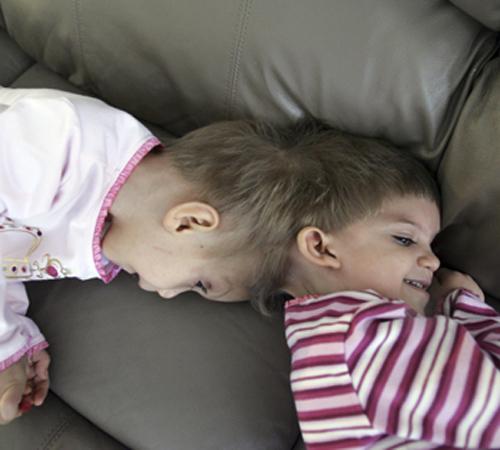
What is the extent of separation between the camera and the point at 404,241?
819 millimetres

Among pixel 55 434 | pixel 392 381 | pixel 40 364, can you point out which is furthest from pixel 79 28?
pixel 392 381

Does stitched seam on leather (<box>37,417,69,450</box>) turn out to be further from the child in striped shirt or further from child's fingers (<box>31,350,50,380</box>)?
the child in striped shirt

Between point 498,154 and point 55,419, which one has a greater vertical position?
point 498,154

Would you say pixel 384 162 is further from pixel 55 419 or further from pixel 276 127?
pixel 55 419

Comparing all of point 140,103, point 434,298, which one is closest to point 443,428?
point 434,298

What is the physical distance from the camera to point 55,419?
880 mm

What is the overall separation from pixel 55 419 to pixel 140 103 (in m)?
0.57

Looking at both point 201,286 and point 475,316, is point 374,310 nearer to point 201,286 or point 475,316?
point 475,316

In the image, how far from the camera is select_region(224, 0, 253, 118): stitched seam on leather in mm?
827

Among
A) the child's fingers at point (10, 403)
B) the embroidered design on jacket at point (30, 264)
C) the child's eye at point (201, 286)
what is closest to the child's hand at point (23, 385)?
the child's fingers at point (10, 403)

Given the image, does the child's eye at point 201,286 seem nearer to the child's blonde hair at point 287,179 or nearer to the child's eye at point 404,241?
the child's blonde hair at point 287,179

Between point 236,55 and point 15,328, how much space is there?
0.54 metres

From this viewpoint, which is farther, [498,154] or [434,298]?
[434,298]

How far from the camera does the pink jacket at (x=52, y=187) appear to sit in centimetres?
86
